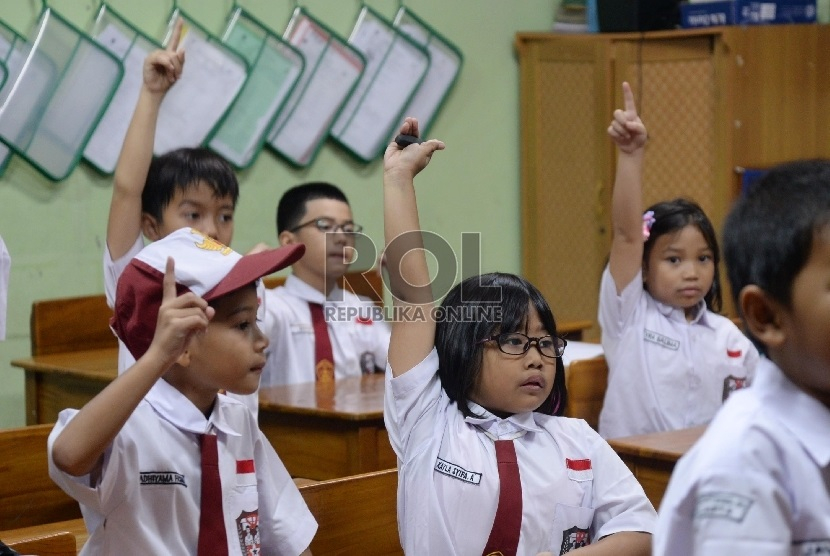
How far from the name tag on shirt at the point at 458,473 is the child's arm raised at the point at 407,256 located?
0.16 meters

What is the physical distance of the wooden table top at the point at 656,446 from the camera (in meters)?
2.48

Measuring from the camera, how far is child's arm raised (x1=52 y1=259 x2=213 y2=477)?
151 centimetres

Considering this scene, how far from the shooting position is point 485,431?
6.00 ft

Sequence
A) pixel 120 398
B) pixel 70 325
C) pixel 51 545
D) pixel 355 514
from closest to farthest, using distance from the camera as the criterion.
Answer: pixel 120 398, pixel 51 545, pixel 355 514, pixel 70 325

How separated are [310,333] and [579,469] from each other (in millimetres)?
1940

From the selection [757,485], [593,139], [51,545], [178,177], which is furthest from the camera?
[593,139]

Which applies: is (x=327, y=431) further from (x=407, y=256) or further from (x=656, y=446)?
(x=407, y=256)

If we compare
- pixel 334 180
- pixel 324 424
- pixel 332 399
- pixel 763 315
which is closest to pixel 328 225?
pixel 332 399

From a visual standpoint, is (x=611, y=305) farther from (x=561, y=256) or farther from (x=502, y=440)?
(x=561, y=256)

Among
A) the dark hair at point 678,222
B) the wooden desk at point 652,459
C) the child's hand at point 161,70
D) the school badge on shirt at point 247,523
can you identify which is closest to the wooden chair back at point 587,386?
the dark hair at point 678,222

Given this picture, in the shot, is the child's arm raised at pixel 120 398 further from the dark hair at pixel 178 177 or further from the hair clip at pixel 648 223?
the hair clip at pixel 648 223

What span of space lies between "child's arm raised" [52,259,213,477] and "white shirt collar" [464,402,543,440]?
0.50 meters

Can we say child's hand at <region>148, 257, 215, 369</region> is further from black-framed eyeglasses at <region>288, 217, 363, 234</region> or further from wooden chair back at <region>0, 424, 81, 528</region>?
black-framed eyeglasses at <region>288, 217, 363, 234</region>

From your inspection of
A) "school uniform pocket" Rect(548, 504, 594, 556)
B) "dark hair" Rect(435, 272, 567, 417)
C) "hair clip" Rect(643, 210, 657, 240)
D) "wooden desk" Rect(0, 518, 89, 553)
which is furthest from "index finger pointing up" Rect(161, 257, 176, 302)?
"hair clip" Rect(643, 210, 657, 240)
